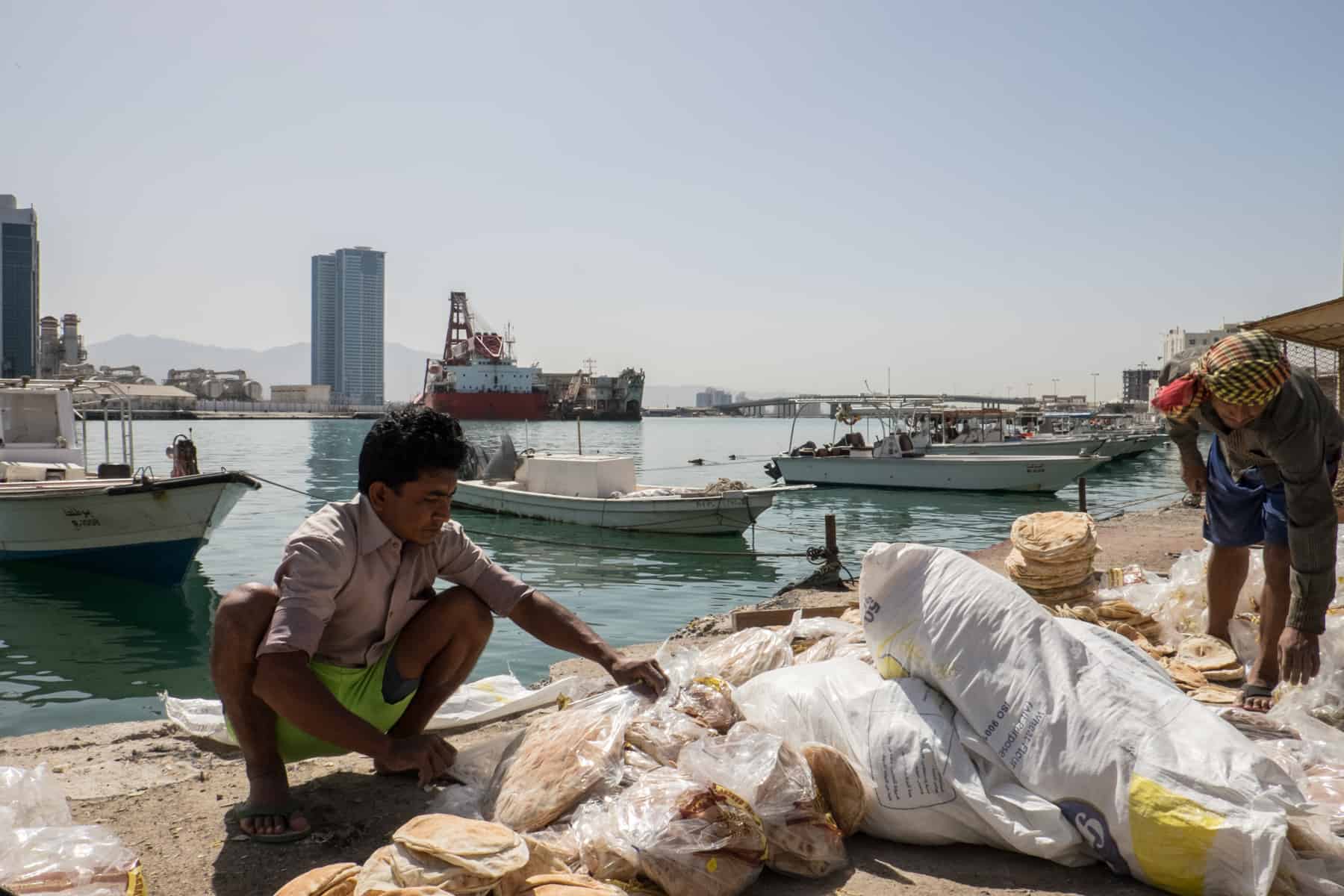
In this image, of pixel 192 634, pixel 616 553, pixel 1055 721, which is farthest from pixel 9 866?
pixel 616 553

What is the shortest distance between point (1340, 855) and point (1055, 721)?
2.16 ft

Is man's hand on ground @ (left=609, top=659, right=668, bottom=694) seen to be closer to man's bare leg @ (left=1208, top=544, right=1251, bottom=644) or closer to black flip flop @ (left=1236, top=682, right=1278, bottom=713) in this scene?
black flip flop @ (left=1236, top=682, right=1278, bottom=713)

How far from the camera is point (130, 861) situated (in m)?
2.10

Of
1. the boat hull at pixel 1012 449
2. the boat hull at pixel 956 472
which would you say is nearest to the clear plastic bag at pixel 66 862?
the boat hull at pixel 956 472

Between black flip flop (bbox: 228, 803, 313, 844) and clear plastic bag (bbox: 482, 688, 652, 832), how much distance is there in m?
0.49

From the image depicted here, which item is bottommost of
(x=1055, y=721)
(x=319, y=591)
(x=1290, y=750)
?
(x=1290, y=750)

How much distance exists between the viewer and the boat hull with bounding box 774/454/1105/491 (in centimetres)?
2314

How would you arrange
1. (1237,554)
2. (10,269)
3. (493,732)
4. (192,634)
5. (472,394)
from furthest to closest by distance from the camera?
(10,269)
(472,394)
(192,634)
(1237,554)
(493,732)

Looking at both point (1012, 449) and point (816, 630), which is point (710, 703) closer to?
point (816, 630)

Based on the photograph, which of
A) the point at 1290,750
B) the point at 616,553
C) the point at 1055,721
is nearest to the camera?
the point at 1055,721

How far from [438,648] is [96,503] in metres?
10.6

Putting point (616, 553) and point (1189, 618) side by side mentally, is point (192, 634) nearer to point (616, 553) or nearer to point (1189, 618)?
point (616, 553)

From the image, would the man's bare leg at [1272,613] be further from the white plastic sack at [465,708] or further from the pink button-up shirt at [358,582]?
the pink button-up shirt at [358,582]

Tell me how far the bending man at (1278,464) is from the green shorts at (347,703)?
2.67 m
